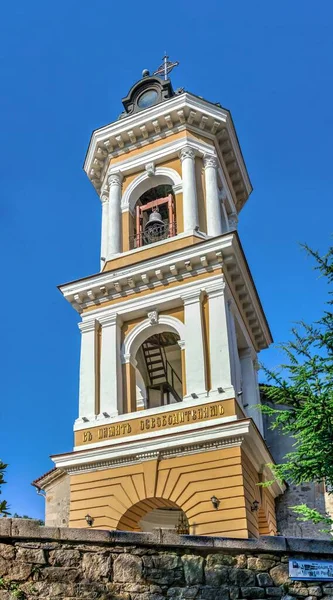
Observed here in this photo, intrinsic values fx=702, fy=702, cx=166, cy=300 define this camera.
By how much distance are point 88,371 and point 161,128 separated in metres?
7.48

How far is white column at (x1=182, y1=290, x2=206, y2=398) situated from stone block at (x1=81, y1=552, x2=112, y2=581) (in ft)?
26.1

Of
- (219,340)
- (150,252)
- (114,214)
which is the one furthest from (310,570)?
(114,214)

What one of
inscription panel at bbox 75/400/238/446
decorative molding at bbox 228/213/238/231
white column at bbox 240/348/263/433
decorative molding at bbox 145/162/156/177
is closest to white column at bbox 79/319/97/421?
inscription panel at bbox 75/400/238/446

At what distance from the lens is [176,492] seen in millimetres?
14883

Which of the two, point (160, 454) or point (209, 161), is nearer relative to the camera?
point (160, 454)

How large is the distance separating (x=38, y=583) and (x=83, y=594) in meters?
0.50

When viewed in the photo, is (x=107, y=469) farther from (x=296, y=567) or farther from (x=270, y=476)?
(x=296, y=567)

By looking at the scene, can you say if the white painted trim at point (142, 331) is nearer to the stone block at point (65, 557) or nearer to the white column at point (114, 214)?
the white column at point (114, 214)

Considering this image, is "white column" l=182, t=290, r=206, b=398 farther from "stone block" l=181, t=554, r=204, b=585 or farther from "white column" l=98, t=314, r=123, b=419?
"stone block" l=181, t=554, r=204, b=585

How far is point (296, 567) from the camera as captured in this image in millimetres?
8023

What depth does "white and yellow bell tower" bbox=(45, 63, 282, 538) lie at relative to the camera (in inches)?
589

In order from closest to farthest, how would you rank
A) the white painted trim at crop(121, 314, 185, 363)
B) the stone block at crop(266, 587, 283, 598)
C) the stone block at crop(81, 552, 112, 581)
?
1. the stone block at crop(81, 552, 112, 581)
2. the stone block at crop(266, 587, 283, 598)
3. the white painted trim at crop(121, 314, 185, 363)

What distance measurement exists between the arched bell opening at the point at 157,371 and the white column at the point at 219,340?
2995 mm

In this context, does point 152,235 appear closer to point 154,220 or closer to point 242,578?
point 154,220
